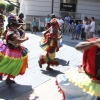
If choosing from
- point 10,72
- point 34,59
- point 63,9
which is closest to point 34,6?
point 63,9

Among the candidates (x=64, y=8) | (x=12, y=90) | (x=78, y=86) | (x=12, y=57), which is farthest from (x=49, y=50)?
(x=64, y=8)

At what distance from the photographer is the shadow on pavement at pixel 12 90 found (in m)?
→ 5.16

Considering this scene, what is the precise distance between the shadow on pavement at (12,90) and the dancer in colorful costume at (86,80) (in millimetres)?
1947

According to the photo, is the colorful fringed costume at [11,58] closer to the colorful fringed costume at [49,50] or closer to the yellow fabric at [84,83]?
the colorful fringed costume at [49,50]

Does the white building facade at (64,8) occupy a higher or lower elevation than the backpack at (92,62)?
higher

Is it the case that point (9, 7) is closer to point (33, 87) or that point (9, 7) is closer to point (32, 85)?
point (32, 85)

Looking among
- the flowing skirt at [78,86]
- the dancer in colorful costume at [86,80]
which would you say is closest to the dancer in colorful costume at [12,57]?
the flowing skirt at [78,86]

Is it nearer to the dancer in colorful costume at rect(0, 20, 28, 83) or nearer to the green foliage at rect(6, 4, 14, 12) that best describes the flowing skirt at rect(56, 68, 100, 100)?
the dancer in colorful costume at rect(0, 20, 28, 83)

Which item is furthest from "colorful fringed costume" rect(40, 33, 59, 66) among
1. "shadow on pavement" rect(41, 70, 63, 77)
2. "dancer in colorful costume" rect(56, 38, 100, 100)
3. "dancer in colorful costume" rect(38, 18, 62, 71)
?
"dancer in colorful costume" rect(56, 38, 100, 100)

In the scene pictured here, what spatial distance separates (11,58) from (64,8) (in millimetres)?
22192

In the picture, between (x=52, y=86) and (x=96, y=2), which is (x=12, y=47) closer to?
(x=52, y=86)

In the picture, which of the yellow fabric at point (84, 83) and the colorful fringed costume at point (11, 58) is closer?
the yellow fabric at point (84, 83)

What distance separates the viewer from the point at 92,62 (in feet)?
10.6

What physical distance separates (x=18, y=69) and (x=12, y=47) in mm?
533
